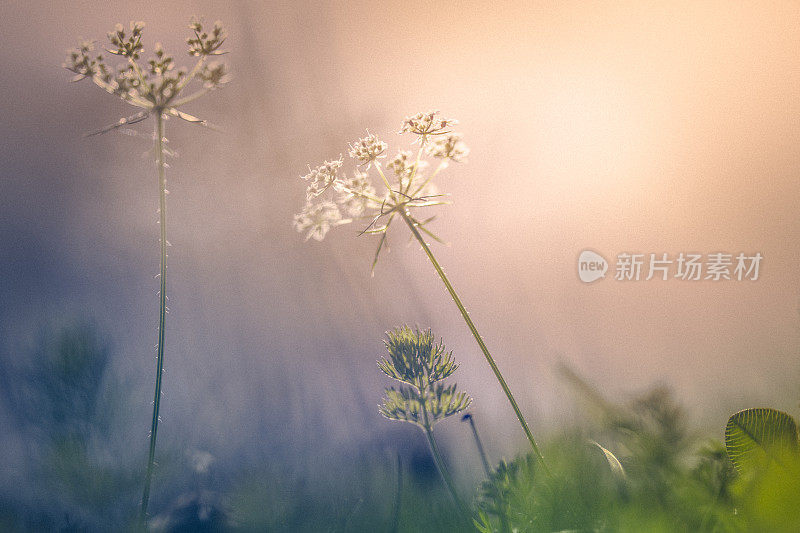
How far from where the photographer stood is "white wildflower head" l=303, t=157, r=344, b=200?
0.52m

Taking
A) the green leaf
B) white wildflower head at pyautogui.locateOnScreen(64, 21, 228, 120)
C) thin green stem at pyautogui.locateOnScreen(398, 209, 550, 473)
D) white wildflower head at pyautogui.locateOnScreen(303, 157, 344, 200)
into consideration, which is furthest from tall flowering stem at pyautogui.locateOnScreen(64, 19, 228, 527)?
the green leaf

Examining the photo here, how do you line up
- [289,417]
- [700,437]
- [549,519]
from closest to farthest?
1. [549,519]
2. [700,437]
3. [289,417]

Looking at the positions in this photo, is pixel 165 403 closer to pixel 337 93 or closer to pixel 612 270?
pixel 337 93

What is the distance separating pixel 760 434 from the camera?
0.32 meters

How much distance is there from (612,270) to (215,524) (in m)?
0.58

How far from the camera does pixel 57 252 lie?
69cm

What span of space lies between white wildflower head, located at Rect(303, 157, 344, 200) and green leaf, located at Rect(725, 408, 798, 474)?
0.39 metres

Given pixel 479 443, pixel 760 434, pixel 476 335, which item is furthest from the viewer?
pixel 479 443

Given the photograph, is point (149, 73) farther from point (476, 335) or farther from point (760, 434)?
point (760, 434)

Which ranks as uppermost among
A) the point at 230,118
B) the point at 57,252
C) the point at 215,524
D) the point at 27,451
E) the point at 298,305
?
the point at 230,118

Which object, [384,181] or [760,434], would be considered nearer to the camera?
[760,434]

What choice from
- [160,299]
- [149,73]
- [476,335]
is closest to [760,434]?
[476,335]

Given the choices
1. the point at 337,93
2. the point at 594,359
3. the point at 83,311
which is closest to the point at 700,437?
the point at 594,359

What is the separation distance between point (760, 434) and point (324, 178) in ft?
1.40
